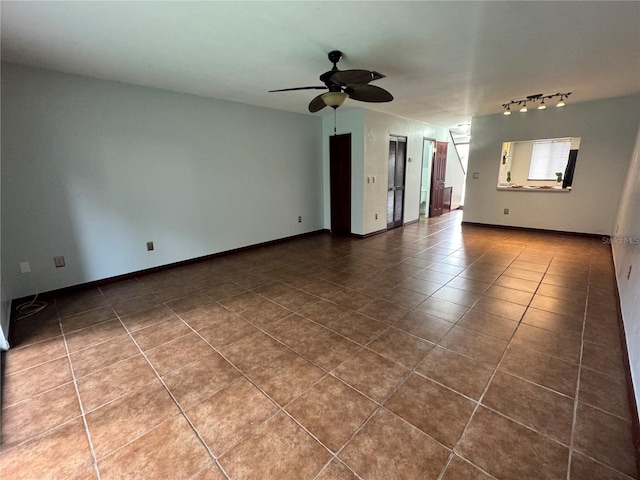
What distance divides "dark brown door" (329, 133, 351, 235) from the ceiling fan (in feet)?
8.23

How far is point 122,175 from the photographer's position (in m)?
3.39

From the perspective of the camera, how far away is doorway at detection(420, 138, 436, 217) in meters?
6.91

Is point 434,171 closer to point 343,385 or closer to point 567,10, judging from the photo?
point 567,10

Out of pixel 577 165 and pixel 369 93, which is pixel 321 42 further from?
pixel 577 165

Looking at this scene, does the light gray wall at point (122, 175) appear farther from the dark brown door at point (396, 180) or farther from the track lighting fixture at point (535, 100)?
the track lighting fixture at point (535, 100)

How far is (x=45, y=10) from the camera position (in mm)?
1839

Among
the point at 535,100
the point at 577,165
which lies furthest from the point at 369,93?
the point at 577,165

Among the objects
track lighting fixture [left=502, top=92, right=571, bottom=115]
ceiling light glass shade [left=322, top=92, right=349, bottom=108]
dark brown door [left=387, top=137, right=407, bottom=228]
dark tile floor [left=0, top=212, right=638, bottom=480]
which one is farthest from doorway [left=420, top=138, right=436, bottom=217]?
ceiling light glass shade [left=322, top=92, right=349, bottom=108]

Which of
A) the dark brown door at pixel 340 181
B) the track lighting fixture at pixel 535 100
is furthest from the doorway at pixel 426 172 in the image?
the dark brown door at pixel 340 181

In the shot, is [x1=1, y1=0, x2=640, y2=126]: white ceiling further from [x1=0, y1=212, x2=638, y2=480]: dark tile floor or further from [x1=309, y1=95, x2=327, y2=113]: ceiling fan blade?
[x1=0, y1=212, x2=638, y2=480]: dark tile floor

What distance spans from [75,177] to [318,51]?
2947 millimetres

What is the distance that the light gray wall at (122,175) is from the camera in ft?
9.28

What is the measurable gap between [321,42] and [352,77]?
40 centimetres

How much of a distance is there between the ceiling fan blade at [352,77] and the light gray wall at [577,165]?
4688 millimetres
